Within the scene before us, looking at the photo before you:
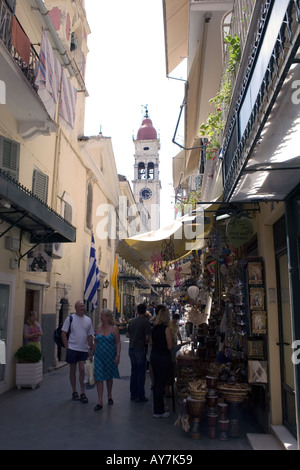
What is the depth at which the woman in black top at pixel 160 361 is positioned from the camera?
6.03 meters

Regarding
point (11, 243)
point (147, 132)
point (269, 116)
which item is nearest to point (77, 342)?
point (11, 243)

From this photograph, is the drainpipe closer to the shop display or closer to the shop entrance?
the shop display

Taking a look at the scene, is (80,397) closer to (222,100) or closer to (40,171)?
(40,171)

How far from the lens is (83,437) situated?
5.01m

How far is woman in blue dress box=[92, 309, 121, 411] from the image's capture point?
6543 mm

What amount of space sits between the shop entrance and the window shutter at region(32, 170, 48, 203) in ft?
21.1

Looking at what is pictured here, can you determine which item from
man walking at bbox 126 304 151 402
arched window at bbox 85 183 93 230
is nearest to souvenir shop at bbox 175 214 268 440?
man walking at bbox 126 304 151 402

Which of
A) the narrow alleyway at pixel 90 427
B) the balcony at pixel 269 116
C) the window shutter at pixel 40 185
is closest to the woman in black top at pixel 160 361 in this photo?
the narrow alleyway at pixel 90 427

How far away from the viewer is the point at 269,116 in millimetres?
2738

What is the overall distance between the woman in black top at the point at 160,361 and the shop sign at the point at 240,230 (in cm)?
182

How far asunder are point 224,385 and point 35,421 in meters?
2.84

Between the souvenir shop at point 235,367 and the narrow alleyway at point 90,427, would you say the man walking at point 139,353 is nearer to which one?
the narrow alleyway at point 90,427
